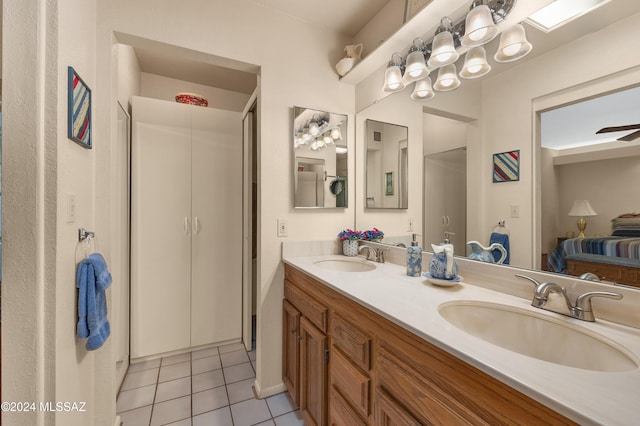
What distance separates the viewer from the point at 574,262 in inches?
36.6

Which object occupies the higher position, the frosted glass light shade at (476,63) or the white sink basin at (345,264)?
the frosted glass light shade at (476,63)

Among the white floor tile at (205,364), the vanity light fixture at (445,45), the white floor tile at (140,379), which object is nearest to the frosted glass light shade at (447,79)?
the vanity light fixture at (445,45)

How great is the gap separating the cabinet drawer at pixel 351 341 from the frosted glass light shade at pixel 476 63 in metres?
1.28

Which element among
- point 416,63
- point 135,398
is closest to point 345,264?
point 416,63

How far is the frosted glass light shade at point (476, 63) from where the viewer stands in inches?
47.9

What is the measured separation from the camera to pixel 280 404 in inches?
66.4

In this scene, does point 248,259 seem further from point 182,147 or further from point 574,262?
point 574,262

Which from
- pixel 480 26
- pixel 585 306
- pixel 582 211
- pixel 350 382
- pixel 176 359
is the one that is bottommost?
pixel 176 359

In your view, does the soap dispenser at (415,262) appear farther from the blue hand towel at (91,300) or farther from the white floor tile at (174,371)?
the white floor tile at (174,371)

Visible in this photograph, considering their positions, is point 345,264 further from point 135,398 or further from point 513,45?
point 135,398

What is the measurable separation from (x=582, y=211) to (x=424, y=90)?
996 mm

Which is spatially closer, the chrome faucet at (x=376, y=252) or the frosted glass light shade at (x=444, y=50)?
the frosted glass light shade at (x=444, y=50)

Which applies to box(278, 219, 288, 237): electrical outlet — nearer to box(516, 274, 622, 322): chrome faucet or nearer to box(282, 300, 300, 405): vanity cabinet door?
box(282, 300, 300, 405): vanity cabinet door

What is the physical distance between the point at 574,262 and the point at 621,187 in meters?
0.28
